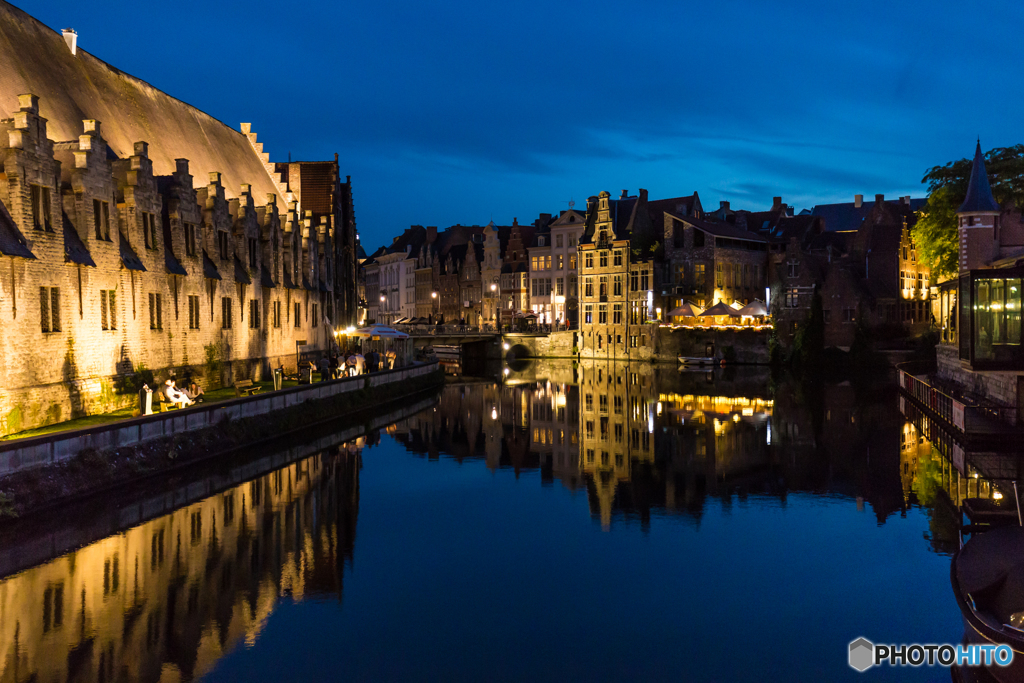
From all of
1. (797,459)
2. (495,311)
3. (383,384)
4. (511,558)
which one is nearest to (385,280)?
(495,311)

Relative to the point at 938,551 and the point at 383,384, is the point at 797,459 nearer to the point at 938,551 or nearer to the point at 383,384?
the point at 938,551

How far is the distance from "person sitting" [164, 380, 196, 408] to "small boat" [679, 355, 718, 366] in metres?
45.7

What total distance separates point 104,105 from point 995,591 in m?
30.6

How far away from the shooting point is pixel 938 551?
15.0 m

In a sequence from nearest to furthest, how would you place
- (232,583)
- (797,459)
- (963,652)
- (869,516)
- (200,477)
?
(963,652) → (232,583) → (869,516) → (200,477) → (797,459)

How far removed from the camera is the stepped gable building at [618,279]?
7106cm

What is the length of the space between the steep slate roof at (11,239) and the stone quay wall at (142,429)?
433cm

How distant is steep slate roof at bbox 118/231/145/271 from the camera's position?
80.2 ft

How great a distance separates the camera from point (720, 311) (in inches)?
2490

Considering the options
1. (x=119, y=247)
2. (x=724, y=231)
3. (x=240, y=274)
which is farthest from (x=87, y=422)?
(x=724, y=231)

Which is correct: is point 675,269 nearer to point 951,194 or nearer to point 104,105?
point 951,194

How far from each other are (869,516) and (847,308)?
46.3m

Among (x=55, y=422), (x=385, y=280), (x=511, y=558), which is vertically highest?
(x=385, y=280)

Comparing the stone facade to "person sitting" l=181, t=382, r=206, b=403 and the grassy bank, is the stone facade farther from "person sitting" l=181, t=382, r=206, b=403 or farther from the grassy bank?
the grassy bank
